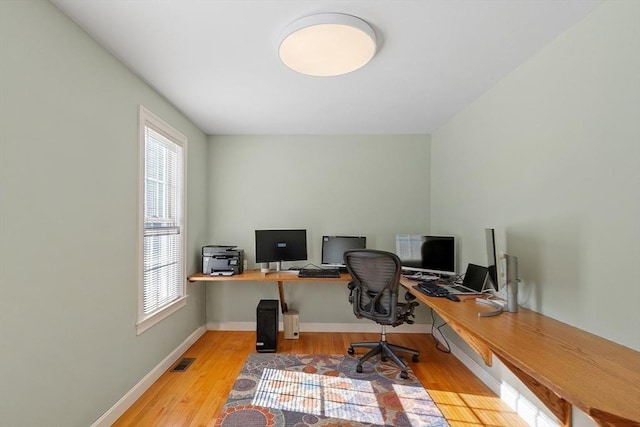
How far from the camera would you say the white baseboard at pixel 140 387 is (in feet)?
6.16

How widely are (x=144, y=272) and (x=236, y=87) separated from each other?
1729mm

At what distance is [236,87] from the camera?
236 centimetres

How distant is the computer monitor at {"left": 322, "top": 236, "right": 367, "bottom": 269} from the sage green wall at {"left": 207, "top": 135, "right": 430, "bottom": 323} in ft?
0.48

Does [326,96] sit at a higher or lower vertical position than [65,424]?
higher

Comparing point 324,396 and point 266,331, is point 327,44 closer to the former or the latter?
point 324,396

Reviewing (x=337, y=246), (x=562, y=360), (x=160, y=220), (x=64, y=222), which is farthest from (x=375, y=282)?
(x=64, y=222)

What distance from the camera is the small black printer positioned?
3244mm

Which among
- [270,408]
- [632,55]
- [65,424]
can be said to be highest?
[632,55]

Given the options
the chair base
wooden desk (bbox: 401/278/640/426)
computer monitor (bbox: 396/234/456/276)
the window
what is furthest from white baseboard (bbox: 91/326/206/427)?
computer monitor (bbox: 396/234/456/276)

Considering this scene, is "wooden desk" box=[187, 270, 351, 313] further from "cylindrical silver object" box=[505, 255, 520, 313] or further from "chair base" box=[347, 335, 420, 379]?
A: "cylindrical silver object" box=[505, 255, 520, 313]

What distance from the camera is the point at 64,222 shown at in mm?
1568

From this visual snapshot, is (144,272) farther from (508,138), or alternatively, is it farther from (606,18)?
(606,18)

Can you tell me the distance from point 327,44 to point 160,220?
→ 83.4 inches

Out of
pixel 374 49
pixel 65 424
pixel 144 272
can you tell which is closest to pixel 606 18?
pixel 374 49
